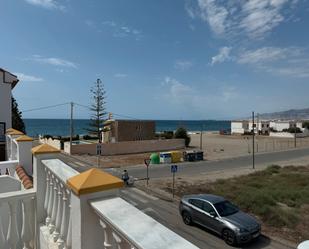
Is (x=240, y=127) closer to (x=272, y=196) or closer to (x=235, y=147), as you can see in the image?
(x=235, y=147)

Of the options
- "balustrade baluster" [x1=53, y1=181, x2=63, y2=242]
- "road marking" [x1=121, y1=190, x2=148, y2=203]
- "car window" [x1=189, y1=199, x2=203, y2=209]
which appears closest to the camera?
"balustrade baluster" [x1=53, y1=181, x2=63, y2=242]

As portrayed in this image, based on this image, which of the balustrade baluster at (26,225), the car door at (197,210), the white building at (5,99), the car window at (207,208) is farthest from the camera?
the car door at (197,210)

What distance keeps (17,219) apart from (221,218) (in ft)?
34.1

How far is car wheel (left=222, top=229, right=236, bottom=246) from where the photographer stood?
40.3 feet

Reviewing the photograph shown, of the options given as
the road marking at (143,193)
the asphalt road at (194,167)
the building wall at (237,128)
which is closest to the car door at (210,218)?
the road marking at (143,193)

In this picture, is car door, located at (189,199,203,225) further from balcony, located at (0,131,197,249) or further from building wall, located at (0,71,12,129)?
balcony, located at (0,131,197,249)

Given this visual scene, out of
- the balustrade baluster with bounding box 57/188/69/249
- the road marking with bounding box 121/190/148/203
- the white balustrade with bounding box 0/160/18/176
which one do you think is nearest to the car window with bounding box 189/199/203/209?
the road marking with bounding box 121/190/148/203

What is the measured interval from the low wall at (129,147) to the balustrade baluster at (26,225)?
3634 cm

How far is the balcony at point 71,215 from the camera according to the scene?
182 centimetres

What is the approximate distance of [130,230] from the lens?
1810 mm

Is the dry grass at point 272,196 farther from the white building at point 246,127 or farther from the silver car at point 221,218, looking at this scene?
the white building at point 246,127

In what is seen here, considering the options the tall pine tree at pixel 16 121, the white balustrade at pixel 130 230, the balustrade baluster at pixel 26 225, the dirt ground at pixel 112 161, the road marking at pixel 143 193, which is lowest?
the road marking at pixel 143 193

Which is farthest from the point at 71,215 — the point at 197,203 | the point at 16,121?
the point at 16,121

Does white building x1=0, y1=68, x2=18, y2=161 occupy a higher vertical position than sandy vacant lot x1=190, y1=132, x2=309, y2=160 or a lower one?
higher
